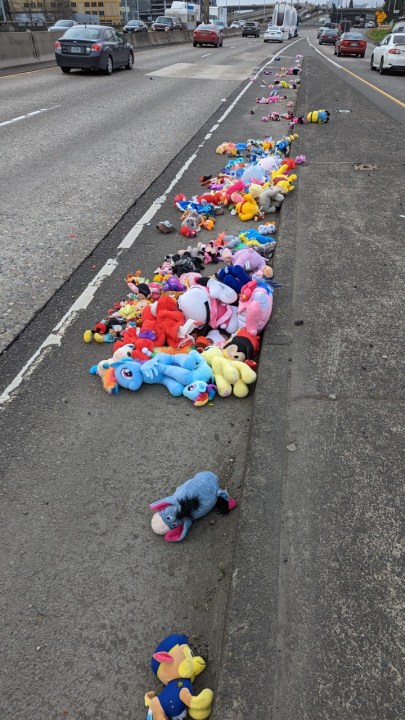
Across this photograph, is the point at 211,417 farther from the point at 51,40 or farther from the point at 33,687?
the point at 51,40

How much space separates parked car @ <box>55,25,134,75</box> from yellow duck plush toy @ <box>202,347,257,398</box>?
19533 millimetres

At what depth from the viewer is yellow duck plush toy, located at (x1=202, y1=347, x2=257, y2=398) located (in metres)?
3.56

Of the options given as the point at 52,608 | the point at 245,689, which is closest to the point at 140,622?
the point at 52,608

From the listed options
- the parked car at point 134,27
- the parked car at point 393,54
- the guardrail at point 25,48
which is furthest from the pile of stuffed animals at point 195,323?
the parked car at point 134,27

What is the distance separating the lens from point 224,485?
9.44 ft

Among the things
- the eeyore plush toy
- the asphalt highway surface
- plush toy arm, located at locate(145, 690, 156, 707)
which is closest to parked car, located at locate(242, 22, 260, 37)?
the asphalt highway surface

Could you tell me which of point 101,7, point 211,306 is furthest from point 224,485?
point 101,7

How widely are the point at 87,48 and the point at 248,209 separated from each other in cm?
1641

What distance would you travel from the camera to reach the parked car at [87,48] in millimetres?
19156

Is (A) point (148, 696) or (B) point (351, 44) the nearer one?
(A) point (148, 696)

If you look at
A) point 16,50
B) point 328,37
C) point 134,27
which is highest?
point 134,27

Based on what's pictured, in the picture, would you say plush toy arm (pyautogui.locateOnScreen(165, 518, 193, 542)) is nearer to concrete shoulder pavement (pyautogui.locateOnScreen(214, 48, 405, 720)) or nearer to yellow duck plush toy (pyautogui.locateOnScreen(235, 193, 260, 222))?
concrete shoulder pavement (pyautogui.locateOnScreen(214, 48, 405, 720))

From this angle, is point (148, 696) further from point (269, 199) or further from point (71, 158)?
point (71, 158)

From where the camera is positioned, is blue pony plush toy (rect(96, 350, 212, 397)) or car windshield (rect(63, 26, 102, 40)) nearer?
blue pony plush toy (rect(96, 350, 212, 397))
